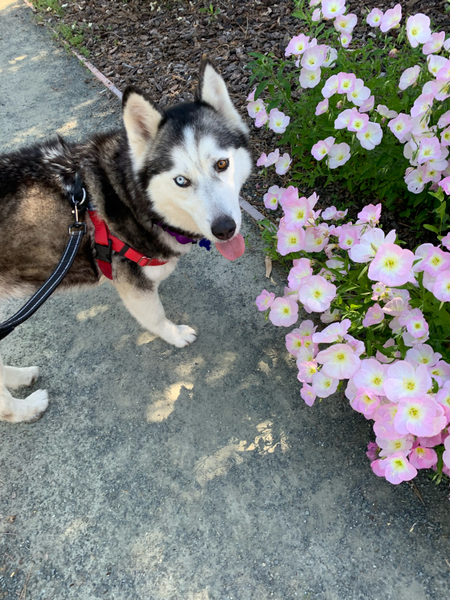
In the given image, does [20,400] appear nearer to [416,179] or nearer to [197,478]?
[197,478]

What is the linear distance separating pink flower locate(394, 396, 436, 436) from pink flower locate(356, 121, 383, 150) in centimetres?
158

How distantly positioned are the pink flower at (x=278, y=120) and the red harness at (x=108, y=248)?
51.9 inches

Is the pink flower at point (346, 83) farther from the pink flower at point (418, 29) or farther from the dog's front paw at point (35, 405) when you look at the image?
the dog's front paw at point (35, 405)

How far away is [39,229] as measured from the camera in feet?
7.16

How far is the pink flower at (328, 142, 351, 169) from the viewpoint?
8.06 feet

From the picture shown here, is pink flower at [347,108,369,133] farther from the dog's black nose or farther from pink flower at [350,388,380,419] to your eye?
pink flower at [350,388,380,419]

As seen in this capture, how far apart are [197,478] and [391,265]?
5.69ft

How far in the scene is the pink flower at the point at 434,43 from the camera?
2.18 m

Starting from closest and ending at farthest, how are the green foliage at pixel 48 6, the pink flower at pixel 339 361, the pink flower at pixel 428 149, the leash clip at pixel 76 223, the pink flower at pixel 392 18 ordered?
the pink flower at pixel 339 361
the pink flower at pixel 428 149
the leash clip at pixel 76 223
the pink flower at pixel 392 18
the green foliage at pixel 48 6

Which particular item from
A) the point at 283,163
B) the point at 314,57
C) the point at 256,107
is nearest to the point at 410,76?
the point at 314,57

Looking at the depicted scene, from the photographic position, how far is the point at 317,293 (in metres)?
1.79

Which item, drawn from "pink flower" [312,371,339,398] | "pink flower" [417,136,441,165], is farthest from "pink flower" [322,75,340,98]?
"pink flower" [312,371,339,398]

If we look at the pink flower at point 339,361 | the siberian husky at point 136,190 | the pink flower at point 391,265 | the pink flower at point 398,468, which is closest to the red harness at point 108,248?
the siberian husky at point 136,190

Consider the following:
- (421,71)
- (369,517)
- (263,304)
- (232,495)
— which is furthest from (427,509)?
(421,71)
